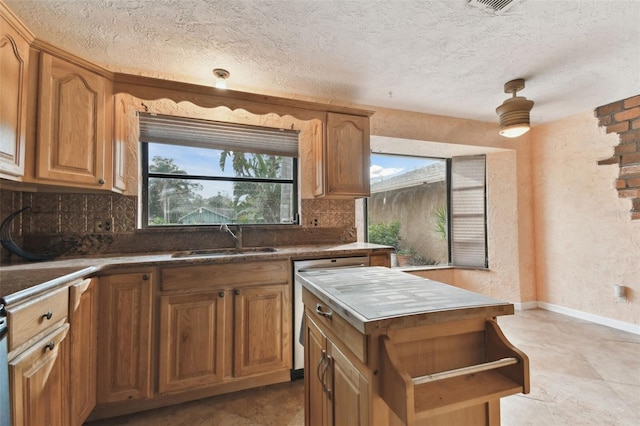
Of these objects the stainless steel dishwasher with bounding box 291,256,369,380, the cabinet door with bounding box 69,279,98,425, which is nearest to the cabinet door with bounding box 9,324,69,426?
the cabinet door with bounding box 69,279,98,425

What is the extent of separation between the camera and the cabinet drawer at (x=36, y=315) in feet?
3.29

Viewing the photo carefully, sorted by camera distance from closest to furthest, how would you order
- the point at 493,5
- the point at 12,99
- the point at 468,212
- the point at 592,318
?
the point at 12,99 → the point at 493,5 → the point at 592,318 → the point at 468,212

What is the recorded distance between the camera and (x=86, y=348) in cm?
150

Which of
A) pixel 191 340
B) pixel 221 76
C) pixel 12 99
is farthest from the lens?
pixel 221 76

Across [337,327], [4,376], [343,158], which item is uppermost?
[343,158]

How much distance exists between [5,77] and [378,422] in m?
2.32

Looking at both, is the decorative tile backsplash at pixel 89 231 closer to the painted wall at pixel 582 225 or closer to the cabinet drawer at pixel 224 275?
the cabinet drawer at pixel 224 275

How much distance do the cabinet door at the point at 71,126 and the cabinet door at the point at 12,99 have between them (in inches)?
3.0

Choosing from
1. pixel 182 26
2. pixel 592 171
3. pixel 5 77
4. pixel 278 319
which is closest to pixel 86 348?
pixel 278 319

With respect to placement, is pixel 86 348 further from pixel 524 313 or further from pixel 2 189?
pixel 524 313

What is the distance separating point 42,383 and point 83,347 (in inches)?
12.5

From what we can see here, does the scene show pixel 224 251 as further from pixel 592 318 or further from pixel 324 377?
pixel 592 318

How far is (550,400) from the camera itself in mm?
1780

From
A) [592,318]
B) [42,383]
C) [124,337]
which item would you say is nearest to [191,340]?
[124,337]
